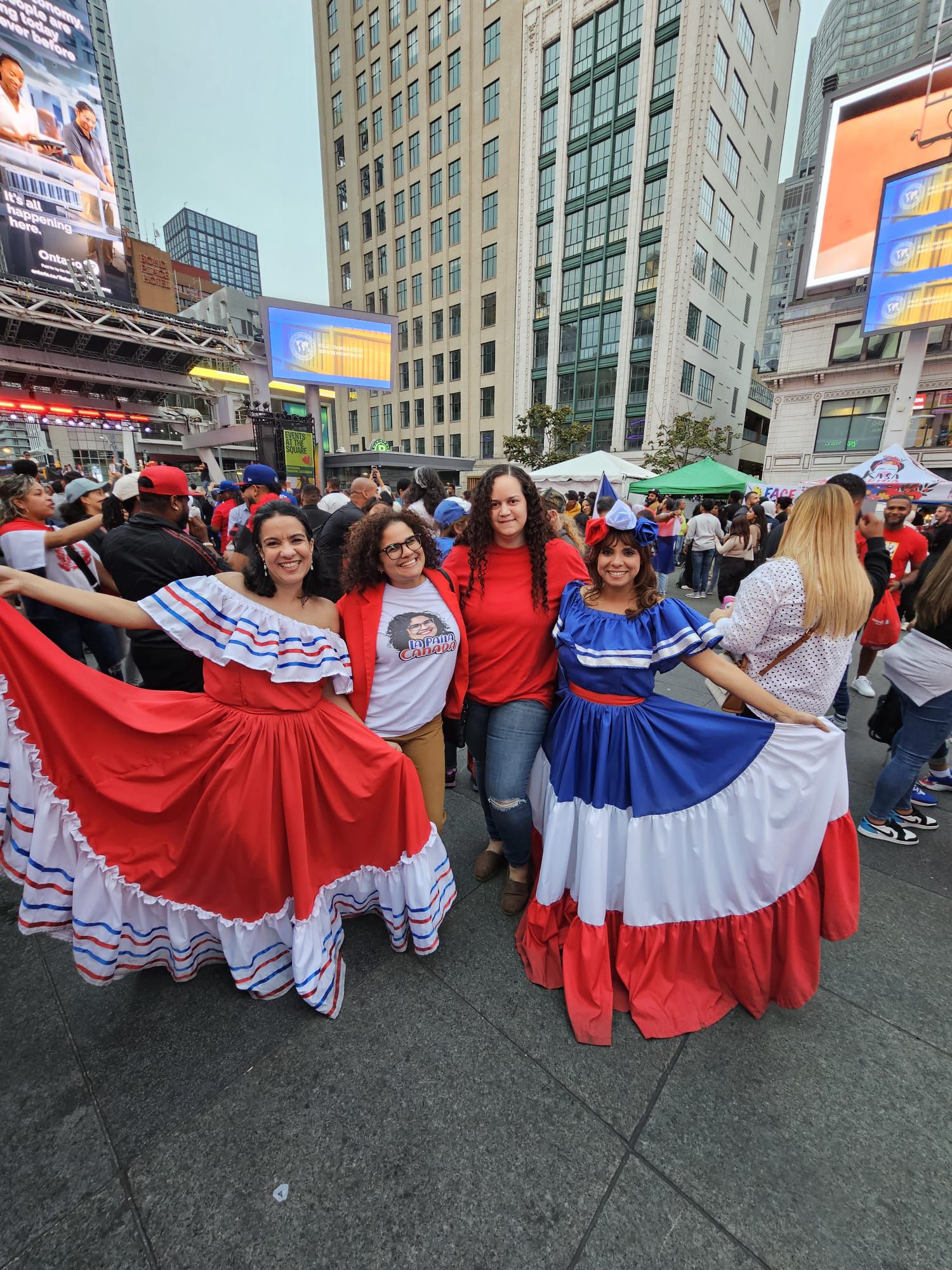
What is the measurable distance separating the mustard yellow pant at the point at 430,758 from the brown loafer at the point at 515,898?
496mm

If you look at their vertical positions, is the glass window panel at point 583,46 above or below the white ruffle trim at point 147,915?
above

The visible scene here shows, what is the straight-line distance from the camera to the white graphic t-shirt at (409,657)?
2.36 m

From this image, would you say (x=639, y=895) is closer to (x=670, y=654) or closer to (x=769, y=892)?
(x=769, y=892)

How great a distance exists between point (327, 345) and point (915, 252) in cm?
1809

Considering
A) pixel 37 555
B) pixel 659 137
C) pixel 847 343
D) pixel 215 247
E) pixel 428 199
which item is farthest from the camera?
pixel 215 247

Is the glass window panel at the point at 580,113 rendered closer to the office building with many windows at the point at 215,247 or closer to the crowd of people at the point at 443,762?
the crowd of people at the point at 443,762

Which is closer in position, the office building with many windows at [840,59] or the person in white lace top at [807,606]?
the person in white lace top at [807,606]

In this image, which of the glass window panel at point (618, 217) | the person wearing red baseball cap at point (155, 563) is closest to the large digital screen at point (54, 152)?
the glass window panel at point (618, 217)

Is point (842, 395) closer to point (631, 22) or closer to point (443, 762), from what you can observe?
point (631, 22)

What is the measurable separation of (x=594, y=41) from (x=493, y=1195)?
42.8m

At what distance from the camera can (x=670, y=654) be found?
2.13 meters

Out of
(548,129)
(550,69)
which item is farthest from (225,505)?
(550,69)

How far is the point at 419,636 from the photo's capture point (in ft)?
7.78

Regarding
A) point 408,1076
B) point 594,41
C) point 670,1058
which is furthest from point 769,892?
point 594,41
